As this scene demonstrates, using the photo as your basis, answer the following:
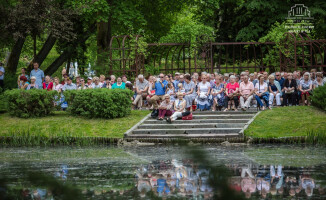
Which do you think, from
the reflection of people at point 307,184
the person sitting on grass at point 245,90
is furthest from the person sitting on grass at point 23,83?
the reflection of people at point 307,184

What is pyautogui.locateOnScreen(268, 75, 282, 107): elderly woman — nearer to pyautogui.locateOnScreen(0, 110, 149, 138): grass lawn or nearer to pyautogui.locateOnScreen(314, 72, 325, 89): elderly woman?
pyautogui.locateOnScreen(314, 72, 325, 89): elderly woman

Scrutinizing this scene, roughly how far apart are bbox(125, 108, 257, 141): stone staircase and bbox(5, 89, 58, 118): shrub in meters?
3.90

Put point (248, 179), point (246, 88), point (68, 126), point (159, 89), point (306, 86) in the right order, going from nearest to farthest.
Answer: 1. point (248, 179)
2. point (68, 126)
3. point (246, 88)
4. point (306, 86)
5. point (159, 89)

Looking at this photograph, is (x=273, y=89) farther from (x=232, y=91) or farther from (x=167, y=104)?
(x=167, y=104)

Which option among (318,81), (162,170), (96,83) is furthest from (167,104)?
(162,170)

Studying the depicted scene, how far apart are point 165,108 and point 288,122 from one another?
13.8 ft

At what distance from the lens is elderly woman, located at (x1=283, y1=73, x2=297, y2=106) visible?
64.0 ft

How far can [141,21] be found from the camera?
27375mm

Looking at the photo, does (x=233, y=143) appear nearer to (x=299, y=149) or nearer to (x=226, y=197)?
(x=299, y=149)

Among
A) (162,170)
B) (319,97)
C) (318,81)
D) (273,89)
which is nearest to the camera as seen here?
(162,170)

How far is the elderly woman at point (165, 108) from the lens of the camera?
1839cm

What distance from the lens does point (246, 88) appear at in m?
18.9

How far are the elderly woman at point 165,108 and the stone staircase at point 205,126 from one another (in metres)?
0.23

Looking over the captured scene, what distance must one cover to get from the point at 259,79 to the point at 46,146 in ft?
25.8
